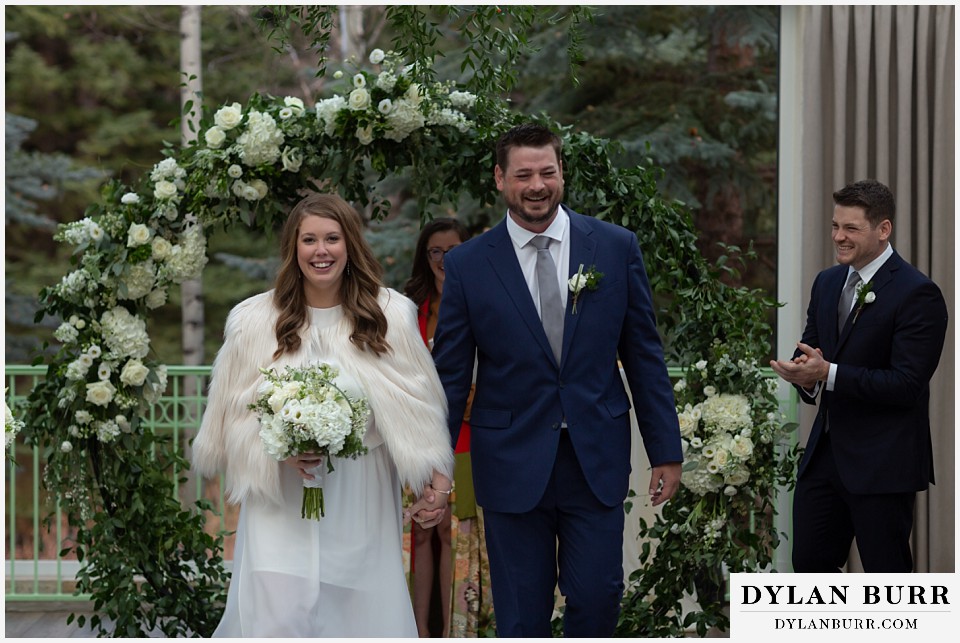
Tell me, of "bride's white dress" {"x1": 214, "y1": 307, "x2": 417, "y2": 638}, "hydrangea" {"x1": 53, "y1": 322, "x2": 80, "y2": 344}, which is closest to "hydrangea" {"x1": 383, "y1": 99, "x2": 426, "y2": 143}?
"bride's white dress" {"x1": 214, "y1": 307, "x2": 417, "y2": 638}

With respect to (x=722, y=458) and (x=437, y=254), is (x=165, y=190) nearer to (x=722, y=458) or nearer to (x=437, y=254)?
(x=437, y=254)

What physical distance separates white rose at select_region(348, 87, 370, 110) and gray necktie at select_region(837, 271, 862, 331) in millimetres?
2078

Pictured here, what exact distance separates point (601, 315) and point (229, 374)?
4.22 ft

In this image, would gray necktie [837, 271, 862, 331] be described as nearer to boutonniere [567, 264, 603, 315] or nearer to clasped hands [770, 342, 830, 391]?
clasped hands [770, 342, 830, 391]

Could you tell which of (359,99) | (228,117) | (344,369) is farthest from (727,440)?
(228,117)

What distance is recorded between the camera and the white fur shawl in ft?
12.5

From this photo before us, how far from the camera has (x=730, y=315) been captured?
486 centimetres

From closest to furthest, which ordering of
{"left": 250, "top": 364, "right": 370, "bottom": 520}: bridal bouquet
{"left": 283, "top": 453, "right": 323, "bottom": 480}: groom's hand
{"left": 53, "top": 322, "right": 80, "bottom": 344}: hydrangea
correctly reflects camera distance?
1. {"left": 250, "top": 364, "right": 370, "bottom": 520}: bridal bouquet
2. {"left": 283, "top": 453, "right": 323, "bottom": 480}: groom's hand
3. {"left": 53, "top": 322, "right": 80, "bottom": 344}: hydrangea

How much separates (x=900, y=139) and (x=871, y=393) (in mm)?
2060

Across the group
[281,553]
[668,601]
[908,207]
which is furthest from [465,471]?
[908,207]

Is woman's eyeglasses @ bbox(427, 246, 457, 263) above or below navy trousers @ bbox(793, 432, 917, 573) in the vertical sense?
above

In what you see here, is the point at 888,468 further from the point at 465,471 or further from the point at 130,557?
the point at 130,557

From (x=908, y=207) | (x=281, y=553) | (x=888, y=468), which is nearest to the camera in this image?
(x=281, y=553)

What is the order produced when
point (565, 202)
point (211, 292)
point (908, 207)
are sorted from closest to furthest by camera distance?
point (565, 202) → point (908, 207) → point (211, 292)
